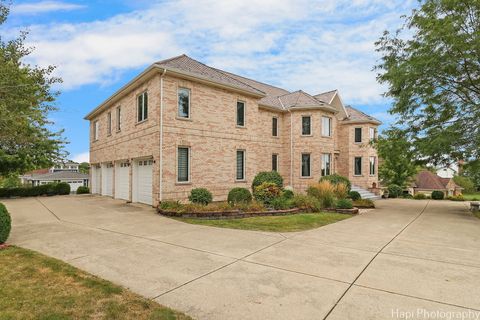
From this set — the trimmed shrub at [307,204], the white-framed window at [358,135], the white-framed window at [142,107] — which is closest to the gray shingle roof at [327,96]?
the white-framed window at [358,135]

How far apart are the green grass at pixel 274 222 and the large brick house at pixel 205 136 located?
4.51 m

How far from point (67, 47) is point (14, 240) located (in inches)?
441

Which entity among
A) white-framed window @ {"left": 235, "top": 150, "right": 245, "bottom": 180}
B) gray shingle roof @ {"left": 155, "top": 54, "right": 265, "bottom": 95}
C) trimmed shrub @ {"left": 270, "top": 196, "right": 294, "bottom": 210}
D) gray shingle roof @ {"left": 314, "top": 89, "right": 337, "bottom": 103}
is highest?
Answer: gray shingle roof @ {"left": 314, "top": 89, "right": 337, "bottom": 103}

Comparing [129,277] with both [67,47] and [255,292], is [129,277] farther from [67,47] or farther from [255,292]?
[67,47]

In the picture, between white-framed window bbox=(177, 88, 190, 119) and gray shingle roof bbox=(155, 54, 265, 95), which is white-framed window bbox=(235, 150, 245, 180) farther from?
white-framed window bbox=(177, 88, 190, 119)

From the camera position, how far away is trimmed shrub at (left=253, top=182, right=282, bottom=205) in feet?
44.4

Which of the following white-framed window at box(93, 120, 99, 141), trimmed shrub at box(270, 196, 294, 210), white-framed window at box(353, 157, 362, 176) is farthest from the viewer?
white-framed window at box(353, 157, 362, 176)

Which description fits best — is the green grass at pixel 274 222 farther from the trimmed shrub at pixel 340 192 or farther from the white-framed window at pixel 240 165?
the white-framed window at pixel 240 165

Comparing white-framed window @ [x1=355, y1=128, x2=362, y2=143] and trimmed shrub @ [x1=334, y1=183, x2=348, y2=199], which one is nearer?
trimmed shrub @ [x1=334, y1=183, x2=348, y2=199]

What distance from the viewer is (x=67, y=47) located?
1424 centimetres

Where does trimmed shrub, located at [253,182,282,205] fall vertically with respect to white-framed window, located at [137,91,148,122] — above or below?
below

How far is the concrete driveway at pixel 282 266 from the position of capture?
12.0ft

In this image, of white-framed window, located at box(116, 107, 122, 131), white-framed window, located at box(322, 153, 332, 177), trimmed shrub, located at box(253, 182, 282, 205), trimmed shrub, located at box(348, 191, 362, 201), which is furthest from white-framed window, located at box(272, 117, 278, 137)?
white-framed window, located at box(116, 107, 122, 131)

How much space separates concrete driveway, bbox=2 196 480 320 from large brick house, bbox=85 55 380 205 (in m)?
5.51
